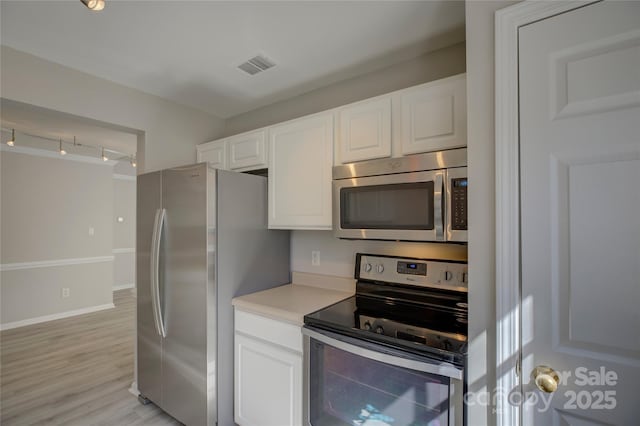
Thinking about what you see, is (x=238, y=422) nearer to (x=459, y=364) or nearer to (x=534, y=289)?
(x=459, y=364)

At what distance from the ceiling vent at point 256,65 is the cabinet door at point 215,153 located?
0.64m

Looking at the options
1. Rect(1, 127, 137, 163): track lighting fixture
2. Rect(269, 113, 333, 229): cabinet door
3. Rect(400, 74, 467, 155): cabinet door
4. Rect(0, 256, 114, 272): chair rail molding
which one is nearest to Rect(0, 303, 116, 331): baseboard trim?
Rect(0, 256, 114, 272): chair rail molding

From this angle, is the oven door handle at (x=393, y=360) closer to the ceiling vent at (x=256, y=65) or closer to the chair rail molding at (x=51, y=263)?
the ceiling vent at (x=256, y=65)

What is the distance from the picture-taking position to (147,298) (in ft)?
7.24

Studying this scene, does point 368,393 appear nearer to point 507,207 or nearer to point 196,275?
point 507,207

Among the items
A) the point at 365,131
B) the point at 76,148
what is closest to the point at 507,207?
the point at 365,131

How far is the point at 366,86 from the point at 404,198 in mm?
1047

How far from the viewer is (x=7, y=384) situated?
254cm

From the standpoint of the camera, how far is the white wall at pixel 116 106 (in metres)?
1.88

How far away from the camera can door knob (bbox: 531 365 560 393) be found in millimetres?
940

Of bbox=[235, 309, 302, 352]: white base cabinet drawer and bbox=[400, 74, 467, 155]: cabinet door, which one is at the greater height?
bbox=[400, 74, 467, 155]: cabinet door

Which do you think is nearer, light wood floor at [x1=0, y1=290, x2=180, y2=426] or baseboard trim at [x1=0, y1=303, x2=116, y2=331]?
light wood floor at [x1=0, y1=290, x2=180, y2=426]

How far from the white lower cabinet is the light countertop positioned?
2.4 inches

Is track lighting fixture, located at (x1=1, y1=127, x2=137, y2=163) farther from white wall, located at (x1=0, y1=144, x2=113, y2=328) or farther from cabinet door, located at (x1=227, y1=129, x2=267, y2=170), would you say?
cabinet door, located at (x1=227, y1=129, x2=267, y2=170)
